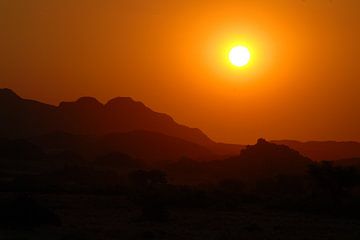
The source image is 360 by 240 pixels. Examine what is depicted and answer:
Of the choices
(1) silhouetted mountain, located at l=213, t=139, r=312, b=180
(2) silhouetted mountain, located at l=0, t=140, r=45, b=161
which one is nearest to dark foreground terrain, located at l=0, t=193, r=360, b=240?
(1) silhouetted mountain, located at l=213, t=139, r=312, b=180

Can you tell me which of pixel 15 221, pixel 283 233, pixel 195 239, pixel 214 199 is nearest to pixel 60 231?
pixel 15 221

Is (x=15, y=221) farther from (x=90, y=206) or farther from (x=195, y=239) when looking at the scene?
(x=90, y=206)

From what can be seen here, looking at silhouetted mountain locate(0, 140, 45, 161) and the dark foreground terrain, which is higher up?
silhouetted mountain locate(0, 140, 45, 161)

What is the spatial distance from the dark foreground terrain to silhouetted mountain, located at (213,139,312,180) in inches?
3009

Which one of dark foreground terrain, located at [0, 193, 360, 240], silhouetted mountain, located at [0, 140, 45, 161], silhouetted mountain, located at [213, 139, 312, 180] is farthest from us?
silhouetted mountain, located at [0, 140, 45, 161]

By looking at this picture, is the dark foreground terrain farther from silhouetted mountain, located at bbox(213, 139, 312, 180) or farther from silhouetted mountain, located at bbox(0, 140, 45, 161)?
silhouetted mountain, located at bbox(0, 140, 45, 161)

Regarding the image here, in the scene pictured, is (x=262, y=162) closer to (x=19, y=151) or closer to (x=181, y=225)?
(x=19, y=151)

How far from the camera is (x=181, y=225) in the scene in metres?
41.3

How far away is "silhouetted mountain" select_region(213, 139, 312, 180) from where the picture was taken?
135500mm

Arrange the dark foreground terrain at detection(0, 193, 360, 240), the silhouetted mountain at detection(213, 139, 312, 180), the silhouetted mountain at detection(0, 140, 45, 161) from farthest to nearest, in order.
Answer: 1. the silhouetted mountain at detection(0, 140, 45, 161)
2. the silhouetted mountain at detection(213, 139, 312, 180)
3. the dark foreground terrain at detection(0, 193, 360, 240)

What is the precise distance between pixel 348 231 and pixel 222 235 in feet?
33.4

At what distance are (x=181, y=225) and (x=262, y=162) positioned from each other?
324 ft

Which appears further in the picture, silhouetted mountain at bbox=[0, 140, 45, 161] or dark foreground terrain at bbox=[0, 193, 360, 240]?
silhouetted mountain at bbox=[0, 140, 45, 161]

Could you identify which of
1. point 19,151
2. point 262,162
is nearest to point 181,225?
point 262,162
